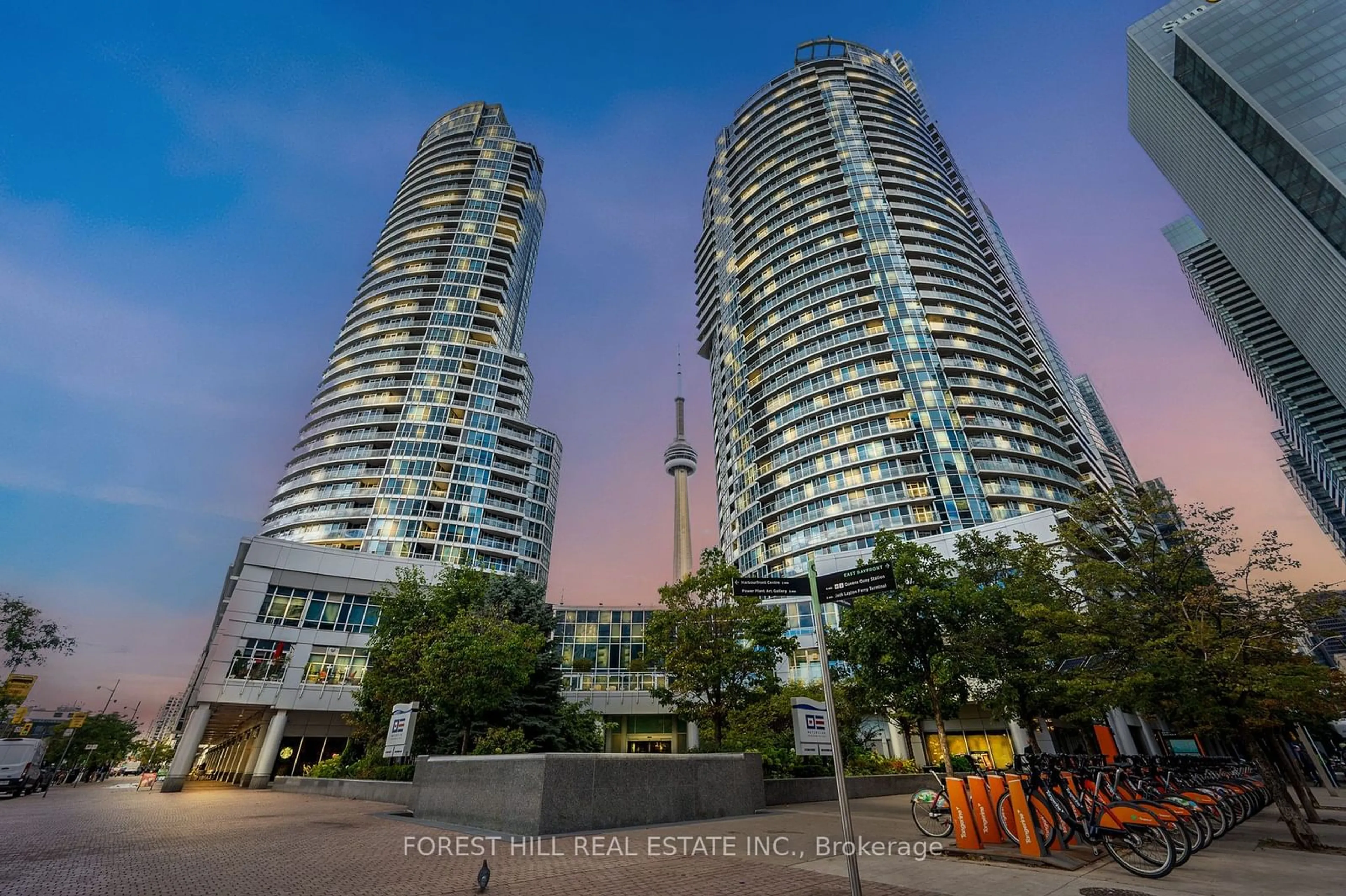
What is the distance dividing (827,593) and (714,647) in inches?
599

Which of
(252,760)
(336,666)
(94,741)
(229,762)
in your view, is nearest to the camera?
(252,760)

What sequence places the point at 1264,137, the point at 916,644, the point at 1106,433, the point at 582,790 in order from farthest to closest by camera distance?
1. the point at 1106,433
2. the point at 1264,137
3. the point at 916,644
4. the point at 582,790

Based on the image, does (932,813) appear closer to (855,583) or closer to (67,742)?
(855,583)

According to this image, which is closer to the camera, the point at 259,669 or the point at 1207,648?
the point at 1207,648

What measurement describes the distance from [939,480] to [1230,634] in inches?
2022

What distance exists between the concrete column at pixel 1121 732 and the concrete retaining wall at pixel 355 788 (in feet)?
142

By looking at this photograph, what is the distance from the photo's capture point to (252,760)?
36344 millimetres

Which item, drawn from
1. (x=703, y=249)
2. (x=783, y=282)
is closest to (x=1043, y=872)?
(x=783, y=282)

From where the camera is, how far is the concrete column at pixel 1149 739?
4422 cm

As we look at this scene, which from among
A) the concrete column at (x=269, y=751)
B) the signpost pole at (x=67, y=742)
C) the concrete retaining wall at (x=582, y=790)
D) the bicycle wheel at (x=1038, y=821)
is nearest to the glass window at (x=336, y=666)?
the concrete column at (x=269, y=751)

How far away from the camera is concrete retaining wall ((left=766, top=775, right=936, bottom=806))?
1794 centimetres

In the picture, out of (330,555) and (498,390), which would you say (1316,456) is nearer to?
(498,390)

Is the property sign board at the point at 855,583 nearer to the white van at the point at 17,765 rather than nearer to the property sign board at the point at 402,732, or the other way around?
the property sign board at the point at 402,732

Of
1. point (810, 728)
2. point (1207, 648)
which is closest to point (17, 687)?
point (810, 728)
